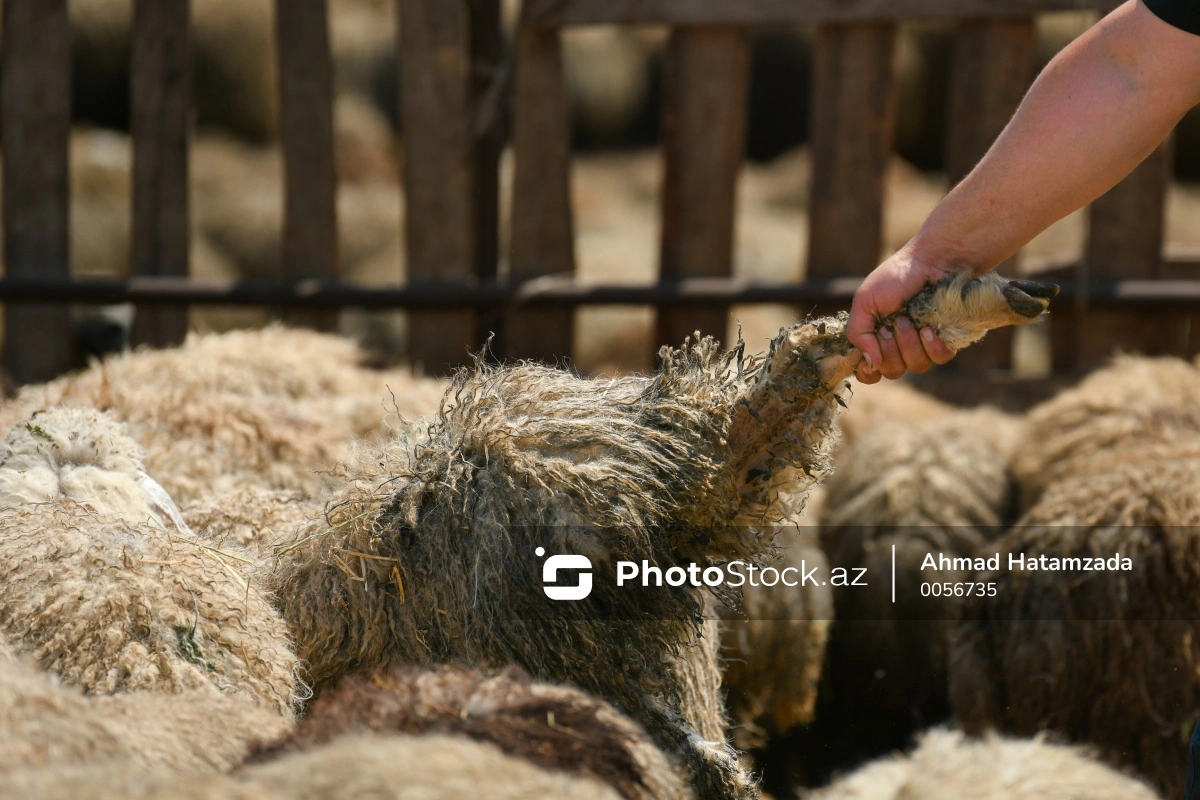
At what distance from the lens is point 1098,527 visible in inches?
140

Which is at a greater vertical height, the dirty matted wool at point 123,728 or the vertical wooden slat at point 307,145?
the vertical wooden slat at point 307,145

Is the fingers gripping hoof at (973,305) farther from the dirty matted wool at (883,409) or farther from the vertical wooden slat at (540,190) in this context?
the vertical wooden slat at (540,190)

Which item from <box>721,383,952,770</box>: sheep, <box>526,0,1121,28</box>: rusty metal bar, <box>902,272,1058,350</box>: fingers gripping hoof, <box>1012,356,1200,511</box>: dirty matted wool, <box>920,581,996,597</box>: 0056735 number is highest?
<box>526,0,1121,28</box>: rusty metal bar

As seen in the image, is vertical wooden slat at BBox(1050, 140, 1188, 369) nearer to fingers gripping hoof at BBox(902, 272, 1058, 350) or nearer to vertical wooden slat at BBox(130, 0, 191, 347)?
fingers gripping hoof at BBox(902, 272, 1058, 350)

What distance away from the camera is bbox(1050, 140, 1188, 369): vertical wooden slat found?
578 cm

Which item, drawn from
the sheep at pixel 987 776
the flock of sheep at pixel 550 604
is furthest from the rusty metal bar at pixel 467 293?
the sheep at pixel 987 776

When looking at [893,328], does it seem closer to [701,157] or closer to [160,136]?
[701,157]

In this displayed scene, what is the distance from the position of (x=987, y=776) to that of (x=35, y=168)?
202 inches

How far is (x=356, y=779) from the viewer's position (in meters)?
1.49

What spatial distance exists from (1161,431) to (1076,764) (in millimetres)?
2309

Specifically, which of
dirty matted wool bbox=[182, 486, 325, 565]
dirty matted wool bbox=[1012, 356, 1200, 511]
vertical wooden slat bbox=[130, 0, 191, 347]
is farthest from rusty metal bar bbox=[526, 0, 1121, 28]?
dirty matted wool bbox=[182, 486, 325, 565]

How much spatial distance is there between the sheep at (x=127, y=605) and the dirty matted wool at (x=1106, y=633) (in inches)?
83.0

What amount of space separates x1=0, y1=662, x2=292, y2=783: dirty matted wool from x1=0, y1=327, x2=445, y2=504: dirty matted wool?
1030 mm

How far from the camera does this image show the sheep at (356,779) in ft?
4.75
